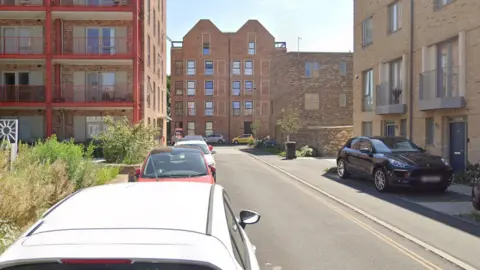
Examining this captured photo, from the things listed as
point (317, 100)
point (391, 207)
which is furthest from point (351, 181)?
point (317, 100)

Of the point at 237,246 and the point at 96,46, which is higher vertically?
the point at 96,46

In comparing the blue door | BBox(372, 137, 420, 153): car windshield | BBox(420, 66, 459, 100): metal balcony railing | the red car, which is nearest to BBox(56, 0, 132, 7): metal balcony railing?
BBox(420, 66, 459, 100): metal balcony railing

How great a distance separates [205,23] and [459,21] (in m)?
55.5

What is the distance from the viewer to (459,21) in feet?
52.4

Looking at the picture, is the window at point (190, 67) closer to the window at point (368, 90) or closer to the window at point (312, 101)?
the window at point (312, 101)

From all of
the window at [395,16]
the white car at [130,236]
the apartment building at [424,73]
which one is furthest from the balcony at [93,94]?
the white car at [130,236]

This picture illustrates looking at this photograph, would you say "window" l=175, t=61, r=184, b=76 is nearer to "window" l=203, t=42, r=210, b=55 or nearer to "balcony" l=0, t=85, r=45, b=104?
"window" l=203, t=42, r=210, b=55

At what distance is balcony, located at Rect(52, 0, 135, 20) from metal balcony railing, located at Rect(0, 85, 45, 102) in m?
5.08

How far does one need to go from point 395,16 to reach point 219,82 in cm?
4707

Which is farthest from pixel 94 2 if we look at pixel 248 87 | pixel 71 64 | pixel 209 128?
pixel 248 87

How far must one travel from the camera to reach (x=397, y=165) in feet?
41.2

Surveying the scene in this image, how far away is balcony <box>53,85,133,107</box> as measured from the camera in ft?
97.9

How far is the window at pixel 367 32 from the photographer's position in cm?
2450

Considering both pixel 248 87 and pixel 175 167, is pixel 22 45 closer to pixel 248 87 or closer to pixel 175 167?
pixel 175 167
